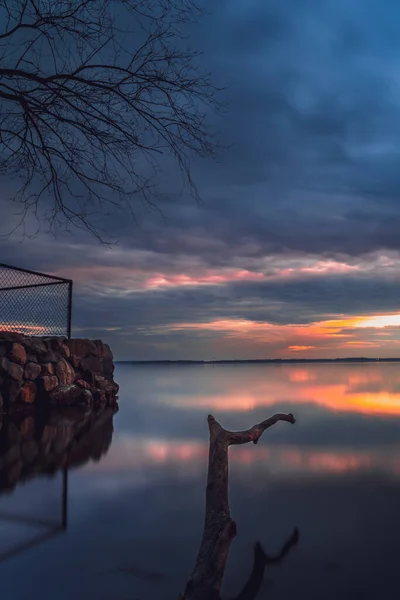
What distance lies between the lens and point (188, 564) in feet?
14.6

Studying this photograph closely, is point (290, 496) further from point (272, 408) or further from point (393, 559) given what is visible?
point (272, 408)

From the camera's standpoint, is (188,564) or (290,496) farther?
(290,496)

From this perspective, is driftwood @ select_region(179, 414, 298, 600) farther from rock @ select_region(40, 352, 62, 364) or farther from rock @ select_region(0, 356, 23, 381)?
rock @ select_region(40, 352, 62, 364)

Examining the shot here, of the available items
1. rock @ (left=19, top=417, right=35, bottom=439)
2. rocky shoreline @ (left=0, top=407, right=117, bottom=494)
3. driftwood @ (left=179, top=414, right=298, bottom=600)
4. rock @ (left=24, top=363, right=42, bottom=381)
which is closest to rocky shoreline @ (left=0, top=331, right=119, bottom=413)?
rock @ (left=24, top=363, right=42, bottom=381)

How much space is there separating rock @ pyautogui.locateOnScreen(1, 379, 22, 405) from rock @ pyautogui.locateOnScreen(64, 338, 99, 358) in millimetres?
3324

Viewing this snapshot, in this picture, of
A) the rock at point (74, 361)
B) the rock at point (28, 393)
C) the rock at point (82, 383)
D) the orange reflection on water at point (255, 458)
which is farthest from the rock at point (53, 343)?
the orange reflection on water at point (255, 458)

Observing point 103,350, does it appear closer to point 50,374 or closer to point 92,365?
point 92,365

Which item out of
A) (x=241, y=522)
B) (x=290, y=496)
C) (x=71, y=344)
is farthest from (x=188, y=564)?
(x=71, y=344)

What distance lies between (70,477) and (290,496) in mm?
3654

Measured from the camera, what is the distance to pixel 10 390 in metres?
14.7

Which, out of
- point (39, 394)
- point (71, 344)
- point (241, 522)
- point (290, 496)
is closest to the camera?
point (241, 522)

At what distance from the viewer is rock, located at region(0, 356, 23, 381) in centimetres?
1424

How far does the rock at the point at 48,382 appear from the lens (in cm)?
1539

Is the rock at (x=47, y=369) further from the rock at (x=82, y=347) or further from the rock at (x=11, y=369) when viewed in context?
the rock at (x=82, y=347)
